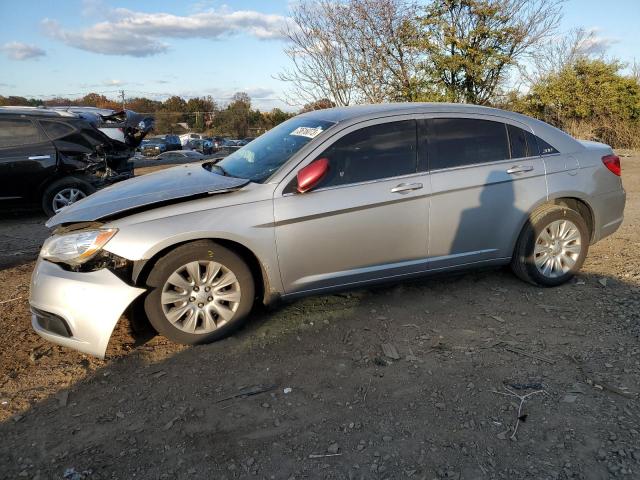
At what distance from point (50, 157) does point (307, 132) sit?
5.68 metres

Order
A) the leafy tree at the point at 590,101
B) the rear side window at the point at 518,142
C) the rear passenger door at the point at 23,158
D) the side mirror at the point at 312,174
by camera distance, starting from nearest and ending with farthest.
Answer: the side mirror at the point at 312,174, the rear side window at the point at 518,142, the rear passenger door at the point at 23,158, the leafy tree at the point at 590,101

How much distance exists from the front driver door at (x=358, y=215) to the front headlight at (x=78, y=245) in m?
1.16

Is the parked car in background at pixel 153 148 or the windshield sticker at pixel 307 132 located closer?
the windshield sticker at pixel 307 132

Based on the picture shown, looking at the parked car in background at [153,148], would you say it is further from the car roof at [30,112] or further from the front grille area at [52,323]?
the front grille area at [52,323]

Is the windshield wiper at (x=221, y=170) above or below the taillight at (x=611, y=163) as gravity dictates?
above

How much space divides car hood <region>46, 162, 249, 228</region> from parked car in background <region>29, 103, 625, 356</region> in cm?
2

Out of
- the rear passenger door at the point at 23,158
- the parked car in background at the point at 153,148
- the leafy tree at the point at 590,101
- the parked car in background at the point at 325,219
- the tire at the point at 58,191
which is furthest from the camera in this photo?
the parked car in background at the point at 153,148

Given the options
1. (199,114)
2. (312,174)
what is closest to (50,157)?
(312,174)

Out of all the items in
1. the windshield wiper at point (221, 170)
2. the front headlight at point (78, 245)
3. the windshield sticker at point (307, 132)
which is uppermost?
the windshield sticker at point (307, 132)

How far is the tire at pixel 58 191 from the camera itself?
7941mm

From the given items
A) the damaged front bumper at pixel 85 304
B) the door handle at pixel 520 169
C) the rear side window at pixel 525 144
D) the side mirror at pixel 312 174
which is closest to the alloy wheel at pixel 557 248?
the door handle at pixel 520 169

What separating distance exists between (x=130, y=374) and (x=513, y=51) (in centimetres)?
1410

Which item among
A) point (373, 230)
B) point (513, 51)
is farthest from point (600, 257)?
point (513, 51)

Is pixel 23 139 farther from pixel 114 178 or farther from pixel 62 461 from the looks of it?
pixel 62 461
